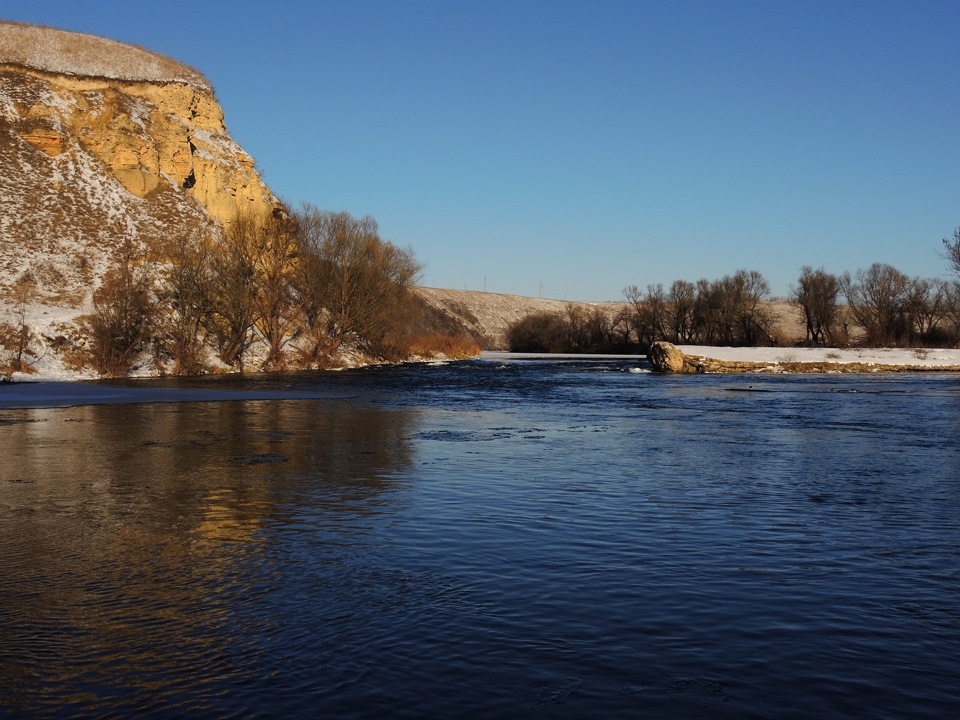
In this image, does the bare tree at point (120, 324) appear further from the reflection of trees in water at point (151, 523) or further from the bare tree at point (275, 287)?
the reflection of trees in water at point (151, 523)

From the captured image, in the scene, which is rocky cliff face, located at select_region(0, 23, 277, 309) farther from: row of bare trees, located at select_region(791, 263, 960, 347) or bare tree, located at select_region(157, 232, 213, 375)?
row of bare trees, located at select_region(791, 263, 960, 347)

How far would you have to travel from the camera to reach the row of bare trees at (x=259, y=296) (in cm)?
5556

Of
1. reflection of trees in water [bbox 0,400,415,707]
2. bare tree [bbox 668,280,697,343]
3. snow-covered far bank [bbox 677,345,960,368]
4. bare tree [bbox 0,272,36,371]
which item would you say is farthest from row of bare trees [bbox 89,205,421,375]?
bare tree [bbox 668,280,697,343]

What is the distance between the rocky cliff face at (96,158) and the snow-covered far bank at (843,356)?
133 feet

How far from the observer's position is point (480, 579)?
8.60m

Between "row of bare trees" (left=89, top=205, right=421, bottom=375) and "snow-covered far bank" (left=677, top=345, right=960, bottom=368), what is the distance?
26678mm

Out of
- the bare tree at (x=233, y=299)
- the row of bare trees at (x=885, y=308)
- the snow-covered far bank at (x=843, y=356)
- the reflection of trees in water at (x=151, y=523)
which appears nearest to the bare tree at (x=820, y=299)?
the row of bare trees at (x=885, y=308)

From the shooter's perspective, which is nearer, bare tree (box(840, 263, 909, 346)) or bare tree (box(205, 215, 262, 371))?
bare tree (box(205, 215, 262, 371))

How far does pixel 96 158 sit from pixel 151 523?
7170 centimetres

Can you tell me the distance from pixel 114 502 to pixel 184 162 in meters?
72.9

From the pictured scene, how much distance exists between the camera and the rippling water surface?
19.3 ft

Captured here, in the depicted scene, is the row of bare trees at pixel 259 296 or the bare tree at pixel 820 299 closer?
the row of bare trees at pixel 259 296

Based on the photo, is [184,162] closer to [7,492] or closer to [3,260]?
[3,260]

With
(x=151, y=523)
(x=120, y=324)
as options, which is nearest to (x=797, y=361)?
(x=120, y=324)
